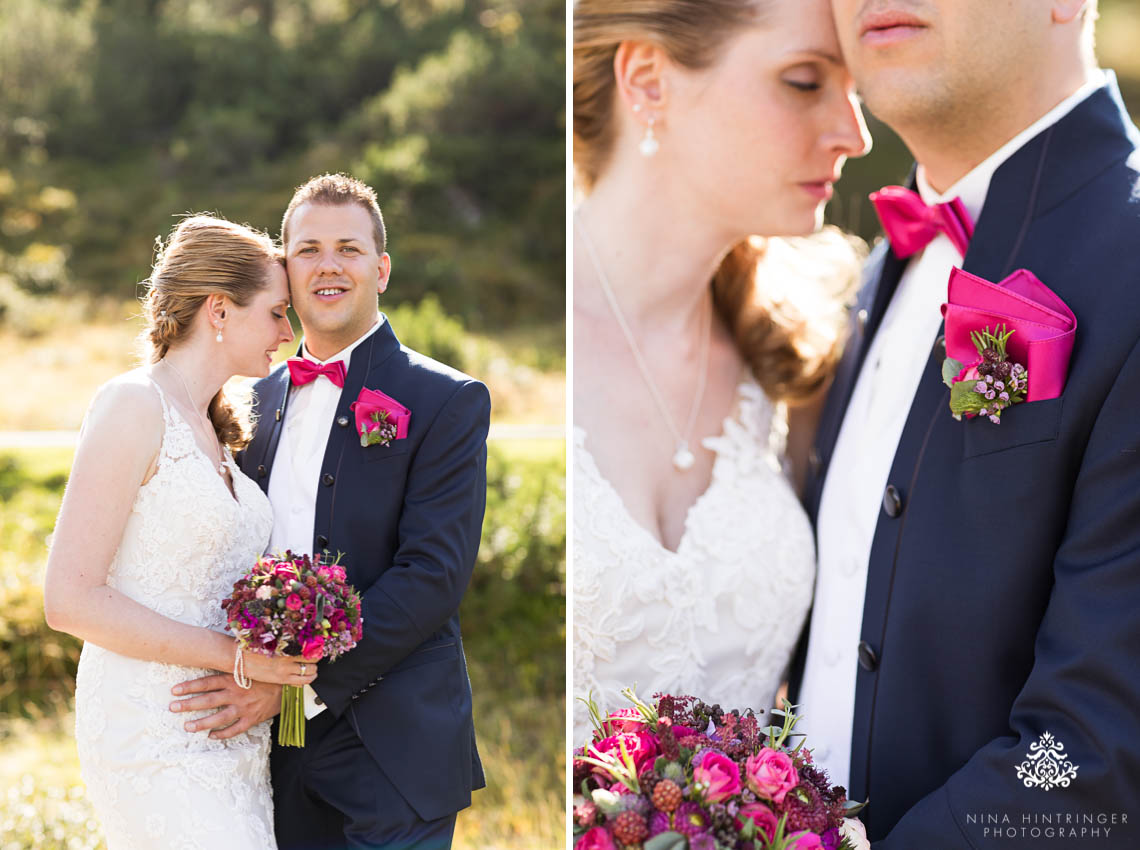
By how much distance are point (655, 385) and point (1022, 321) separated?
1.21 metres

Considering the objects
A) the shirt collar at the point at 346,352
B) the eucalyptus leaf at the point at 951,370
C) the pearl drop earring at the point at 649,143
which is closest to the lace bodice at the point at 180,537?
the shirt collar at the point at 346,352

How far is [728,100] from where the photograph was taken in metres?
3.14

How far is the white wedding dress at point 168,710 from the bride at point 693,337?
930mm

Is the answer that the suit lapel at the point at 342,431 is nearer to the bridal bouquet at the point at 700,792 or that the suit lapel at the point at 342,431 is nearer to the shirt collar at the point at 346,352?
the shirt collar at the point at 346,352

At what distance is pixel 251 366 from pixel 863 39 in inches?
72.3

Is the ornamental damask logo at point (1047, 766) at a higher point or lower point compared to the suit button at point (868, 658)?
lower

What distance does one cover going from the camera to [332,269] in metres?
2.74

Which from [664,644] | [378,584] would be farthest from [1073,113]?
[378,584]

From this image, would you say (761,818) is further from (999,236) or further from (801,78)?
(801,78)

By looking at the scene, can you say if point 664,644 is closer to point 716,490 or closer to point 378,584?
point 716,490

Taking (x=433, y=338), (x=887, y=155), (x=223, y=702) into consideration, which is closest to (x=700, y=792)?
(x=223, y=702)

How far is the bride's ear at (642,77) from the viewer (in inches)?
126

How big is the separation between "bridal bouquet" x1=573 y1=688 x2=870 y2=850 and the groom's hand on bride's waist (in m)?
0.88

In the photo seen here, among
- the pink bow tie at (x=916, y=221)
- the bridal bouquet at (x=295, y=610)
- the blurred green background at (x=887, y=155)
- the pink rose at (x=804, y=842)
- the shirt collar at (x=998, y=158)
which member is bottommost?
the pink rose at (x=804, y=842)
